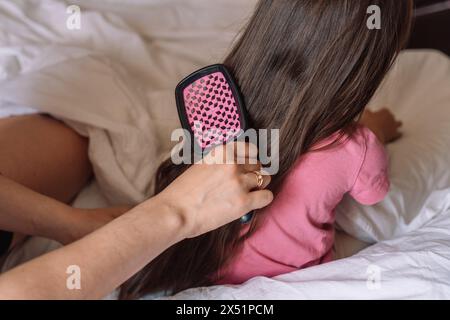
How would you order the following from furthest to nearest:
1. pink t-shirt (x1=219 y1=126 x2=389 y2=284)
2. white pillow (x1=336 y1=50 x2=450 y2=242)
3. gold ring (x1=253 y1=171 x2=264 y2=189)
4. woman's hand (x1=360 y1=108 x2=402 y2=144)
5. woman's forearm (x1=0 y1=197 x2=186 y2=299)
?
1. woman's hand (x1=360 y1=108 x2=402 y2=144)
2. white pillow (x1=336 y1=50 x2=450 y2=242)
3. pink t-shirt (x1=219 y1=126 x2=389 y2=284)
4. gold ring (x1=253 y1=171 x2=264 y2=189)
5. woman's forearm (x1=0 y1=197 x2=186 y2=299)

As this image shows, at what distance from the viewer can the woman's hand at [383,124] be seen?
3.18ft

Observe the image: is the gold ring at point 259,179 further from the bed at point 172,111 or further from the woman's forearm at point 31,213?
the woman's forearm at point 31,213

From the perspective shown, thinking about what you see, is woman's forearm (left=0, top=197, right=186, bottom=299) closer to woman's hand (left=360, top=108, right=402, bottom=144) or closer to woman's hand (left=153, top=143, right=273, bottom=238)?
woman's hand (left=153, top=143, right=273, bottom=238)

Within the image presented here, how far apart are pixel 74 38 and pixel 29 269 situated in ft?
2.30

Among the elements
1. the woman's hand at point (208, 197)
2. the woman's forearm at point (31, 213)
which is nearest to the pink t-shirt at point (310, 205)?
the woman's hand at point (208, 197)

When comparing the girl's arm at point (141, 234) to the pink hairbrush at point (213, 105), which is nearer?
the girl's arm at point (141, 234)

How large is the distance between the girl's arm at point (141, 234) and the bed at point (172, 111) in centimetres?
18

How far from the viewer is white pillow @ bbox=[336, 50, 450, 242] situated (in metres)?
0.84

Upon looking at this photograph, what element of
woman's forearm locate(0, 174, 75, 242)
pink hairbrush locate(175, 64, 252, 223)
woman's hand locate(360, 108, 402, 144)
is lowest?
woman's forearm locate(0, 174, 75, 242)

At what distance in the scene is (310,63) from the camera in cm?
62

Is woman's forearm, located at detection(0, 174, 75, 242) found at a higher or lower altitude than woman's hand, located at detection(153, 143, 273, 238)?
lower

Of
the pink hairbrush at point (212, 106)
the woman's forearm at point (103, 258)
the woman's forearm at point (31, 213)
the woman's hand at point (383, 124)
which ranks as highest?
the pink hairbrush at point (212, 106)

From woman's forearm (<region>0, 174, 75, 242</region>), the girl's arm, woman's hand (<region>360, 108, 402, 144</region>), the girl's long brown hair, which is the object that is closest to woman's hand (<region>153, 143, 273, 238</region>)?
the girl's arm
